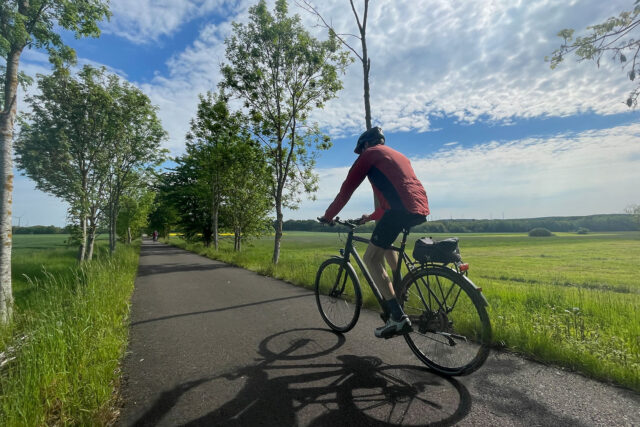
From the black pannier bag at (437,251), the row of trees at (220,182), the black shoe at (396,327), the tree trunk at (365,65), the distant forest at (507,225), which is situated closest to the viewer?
the black pannier bag at (437,251)

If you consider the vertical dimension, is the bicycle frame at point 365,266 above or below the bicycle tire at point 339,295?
above

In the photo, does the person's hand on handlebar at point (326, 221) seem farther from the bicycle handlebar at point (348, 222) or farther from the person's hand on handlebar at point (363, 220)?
the person's hand on handlebar at point (363, 220)

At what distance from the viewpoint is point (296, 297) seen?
6203 millimetres

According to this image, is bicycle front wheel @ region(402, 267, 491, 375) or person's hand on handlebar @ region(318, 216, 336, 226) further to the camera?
person's hand on handlebar @ region(318, 216, 336, 226)

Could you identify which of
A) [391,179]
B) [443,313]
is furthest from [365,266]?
[391,179]

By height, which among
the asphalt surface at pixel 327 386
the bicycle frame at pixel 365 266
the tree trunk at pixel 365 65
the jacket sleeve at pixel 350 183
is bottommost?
the asphalt surface at pixel 327 386

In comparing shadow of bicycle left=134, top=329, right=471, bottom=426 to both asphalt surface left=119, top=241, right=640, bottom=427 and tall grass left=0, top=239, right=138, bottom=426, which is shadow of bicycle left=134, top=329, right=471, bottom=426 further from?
tall grass left=0, top=239, right=138, bottom=426

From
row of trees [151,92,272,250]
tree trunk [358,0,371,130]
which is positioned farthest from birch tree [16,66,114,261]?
tree trunk [358,0,371,130]

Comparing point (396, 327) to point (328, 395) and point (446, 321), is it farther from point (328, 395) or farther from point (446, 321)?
point (328, 395)

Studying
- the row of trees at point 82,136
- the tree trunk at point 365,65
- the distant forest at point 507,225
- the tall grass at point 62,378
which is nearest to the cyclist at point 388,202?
the tall grass at point 62,378

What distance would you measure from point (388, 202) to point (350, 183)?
1.57 ft

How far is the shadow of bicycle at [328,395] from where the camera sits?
2088 mm

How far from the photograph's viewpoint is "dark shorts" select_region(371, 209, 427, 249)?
9.61 feet

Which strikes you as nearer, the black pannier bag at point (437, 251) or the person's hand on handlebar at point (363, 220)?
the black pannier bag at point (437, 251)
